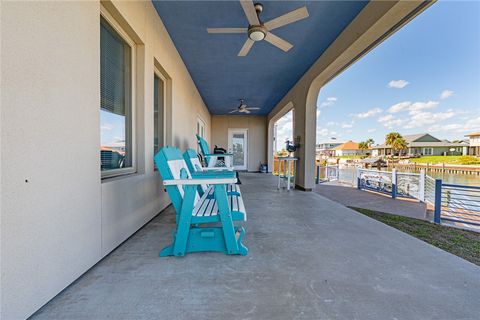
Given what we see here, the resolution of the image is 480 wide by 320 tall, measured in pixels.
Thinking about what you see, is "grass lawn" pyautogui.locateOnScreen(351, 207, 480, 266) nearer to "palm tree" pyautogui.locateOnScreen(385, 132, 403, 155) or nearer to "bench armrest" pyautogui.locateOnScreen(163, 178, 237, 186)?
"bench armrest" pyautogui.locateOnScreen(163, 178, 237, 186)

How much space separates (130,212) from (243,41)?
10.9ft

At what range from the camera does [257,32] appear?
2.63 metres

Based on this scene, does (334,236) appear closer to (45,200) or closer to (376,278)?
(376,278)

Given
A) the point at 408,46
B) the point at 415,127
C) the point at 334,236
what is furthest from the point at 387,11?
the point at 415,127

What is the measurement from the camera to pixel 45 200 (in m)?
1.08

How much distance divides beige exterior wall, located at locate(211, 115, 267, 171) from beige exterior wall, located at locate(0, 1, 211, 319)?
830 centimetres

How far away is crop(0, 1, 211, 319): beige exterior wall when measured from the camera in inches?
35.7

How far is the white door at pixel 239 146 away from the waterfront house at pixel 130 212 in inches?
280

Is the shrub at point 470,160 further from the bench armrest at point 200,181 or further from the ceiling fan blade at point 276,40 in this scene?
the bench armrest at point 200,181

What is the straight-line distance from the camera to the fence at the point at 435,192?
3186mm

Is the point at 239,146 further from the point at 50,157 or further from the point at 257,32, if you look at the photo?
the point at 50,157

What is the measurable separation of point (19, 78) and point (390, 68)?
14.8m

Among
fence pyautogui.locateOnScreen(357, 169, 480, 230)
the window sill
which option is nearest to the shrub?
fence pyautogui.locateOnScreen(357, 169, 480, 230)

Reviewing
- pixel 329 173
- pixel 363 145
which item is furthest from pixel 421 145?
pixel 329 173
